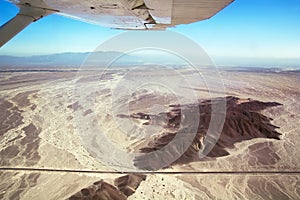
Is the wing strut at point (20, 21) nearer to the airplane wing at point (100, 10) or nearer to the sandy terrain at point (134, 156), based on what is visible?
the airplane wing at point (100, 10)

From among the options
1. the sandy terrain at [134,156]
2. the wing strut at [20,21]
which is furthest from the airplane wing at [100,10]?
the sandy terrain at [134,156]

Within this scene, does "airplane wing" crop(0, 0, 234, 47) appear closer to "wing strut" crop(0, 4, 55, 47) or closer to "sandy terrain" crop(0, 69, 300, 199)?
"wing strut" crop(0, 4, 55, 47)

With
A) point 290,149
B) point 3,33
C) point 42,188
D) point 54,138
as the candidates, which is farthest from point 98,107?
point 3,33

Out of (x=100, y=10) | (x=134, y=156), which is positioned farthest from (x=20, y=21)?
(x=134, y=156)

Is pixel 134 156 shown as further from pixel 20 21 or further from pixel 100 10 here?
pixel 100 10

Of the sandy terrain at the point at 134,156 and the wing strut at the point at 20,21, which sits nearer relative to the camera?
the wing strut at the point at 20,21

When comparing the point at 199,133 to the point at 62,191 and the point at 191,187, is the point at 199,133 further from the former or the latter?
the point at 62,191

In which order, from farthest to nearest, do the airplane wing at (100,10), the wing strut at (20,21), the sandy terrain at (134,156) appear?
the sandy terrain at (134,156), the wing strut at (20,21), the airplane wing at (100,10)

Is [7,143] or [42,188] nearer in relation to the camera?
[42,188]

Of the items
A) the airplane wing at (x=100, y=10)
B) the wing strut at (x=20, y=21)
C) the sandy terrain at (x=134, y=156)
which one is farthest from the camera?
the sandy terrain at (x=134, y=156)

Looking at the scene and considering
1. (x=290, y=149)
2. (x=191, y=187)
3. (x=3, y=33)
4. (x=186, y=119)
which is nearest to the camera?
(x=3, y=33)
